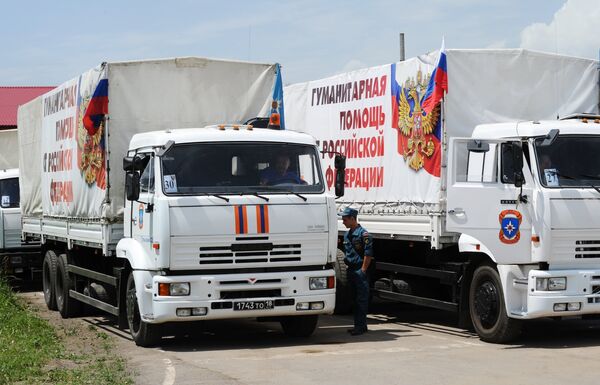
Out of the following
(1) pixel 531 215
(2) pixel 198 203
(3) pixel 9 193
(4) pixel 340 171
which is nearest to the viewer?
(2) pixel 198 203

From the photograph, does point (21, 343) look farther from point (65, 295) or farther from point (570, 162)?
point (570, 162)

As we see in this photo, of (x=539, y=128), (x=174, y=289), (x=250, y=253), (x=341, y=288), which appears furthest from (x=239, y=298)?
(x=539, y=128)

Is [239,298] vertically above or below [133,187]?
below

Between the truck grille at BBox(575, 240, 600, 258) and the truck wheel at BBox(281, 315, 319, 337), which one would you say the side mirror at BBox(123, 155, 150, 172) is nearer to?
the truck wheel at BBox(281, 315, 319, 337)

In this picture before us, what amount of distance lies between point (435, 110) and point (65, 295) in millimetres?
7185

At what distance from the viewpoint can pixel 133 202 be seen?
13.2 m

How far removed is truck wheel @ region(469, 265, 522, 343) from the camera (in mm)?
12258

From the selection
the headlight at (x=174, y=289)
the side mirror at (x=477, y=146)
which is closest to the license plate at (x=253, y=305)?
the headlight at (x=174, y=289)

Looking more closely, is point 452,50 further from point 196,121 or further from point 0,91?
point 0,91

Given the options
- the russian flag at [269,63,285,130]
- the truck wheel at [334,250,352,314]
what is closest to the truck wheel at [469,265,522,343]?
the truck wheel at [334,250,352,314]

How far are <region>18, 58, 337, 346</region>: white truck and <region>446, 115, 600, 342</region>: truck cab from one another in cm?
177

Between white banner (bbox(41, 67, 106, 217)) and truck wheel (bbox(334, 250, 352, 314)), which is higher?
white banner (bbox(41, 67, 106, 217))

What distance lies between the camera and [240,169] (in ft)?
40.8

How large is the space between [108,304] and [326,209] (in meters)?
3.95
